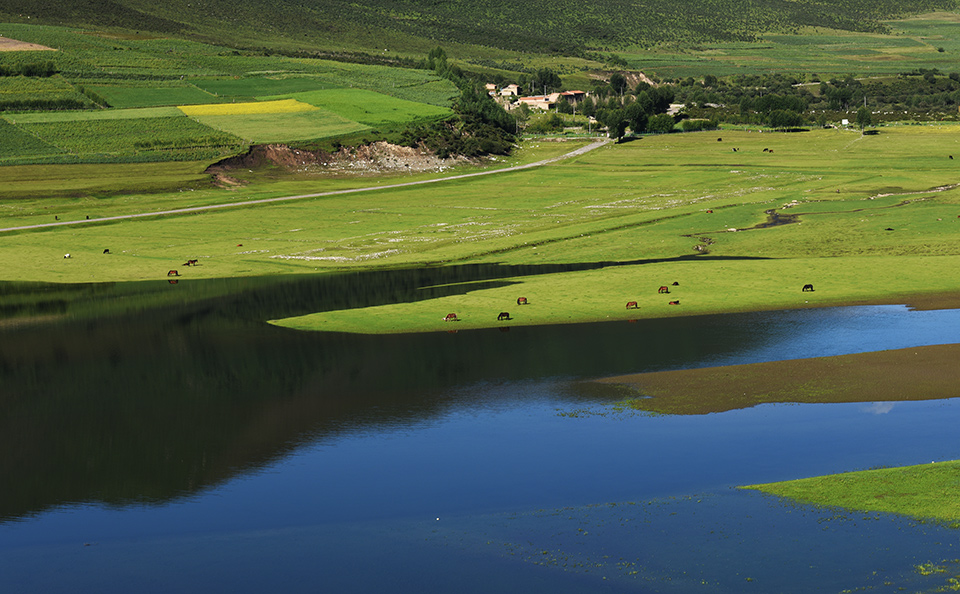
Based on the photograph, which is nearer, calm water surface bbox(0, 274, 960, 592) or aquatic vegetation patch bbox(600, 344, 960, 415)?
calm water surface bbox(0, 274, 960, 592)

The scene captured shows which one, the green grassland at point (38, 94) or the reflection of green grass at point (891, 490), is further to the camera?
the green grassland at point (38, 94)

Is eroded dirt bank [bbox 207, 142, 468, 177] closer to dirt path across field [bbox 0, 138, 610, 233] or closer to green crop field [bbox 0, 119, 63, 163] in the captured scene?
dirt path across field [bbox 0, 138, 610, 233]

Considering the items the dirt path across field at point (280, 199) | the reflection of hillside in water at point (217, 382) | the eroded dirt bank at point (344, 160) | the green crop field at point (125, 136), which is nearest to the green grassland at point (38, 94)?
the green crop field at point (125, 136)

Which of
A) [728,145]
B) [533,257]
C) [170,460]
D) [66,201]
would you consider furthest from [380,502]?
[728,145]

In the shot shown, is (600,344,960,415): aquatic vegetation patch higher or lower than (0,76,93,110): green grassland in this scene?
lower

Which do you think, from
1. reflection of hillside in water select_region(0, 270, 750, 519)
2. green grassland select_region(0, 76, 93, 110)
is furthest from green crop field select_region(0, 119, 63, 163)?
reflection of hillside in water select_region(0, 270, 750, 519)

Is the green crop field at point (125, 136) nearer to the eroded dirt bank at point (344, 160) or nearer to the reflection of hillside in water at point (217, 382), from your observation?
the eroded dirt bank at point (344, 160)

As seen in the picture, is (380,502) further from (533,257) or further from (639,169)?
(639,169)
